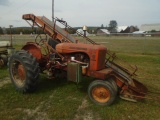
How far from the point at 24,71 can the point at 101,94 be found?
2.24m

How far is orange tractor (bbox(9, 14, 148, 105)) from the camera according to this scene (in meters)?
5.49

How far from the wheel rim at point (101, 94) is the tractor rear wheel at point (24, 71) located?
65.0 inches

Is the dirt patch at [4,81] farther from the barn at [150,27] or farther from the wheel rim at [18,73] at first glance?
the barn at [150,27]

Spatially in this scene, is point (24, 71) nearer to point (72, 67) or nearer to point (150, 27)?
point (72, 67)

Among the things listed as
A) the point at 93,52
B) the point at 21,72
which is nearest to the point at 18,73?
the point at 21,72

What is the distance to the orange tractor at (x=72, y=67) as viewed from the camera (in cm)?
549

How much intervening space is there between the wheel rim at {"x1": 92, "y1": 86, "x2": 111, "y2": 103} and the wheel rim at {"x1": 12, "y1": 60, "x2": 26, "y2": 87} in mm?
2103

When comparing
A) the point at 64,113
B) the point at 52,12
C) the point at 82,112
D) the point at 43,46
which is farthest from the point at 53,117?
the point at 52,12

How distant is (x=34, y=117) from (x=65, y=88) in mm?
2107

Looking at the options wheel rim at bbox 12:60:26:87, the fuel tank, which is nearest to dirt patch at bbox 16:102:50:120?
wheel rim at bbox 12:60:26:87

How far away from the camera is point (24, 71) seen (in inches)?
239

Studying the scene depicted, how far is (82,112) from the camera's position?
16.7 feet

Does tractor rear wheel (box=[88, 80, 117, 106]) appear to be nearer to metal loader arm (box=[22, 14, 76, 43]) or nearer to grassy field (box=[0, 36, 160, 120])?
grassy field (box=[0, 36, 160, 120])

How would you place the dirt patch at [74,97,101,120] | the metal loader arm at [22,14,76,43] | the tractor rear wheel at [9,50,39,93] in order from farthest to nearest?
the metal loader arm at [22,14,76,43], the tractor rear wheel at [9,50,39,93], the dirt patch at [74,97,101,120]
